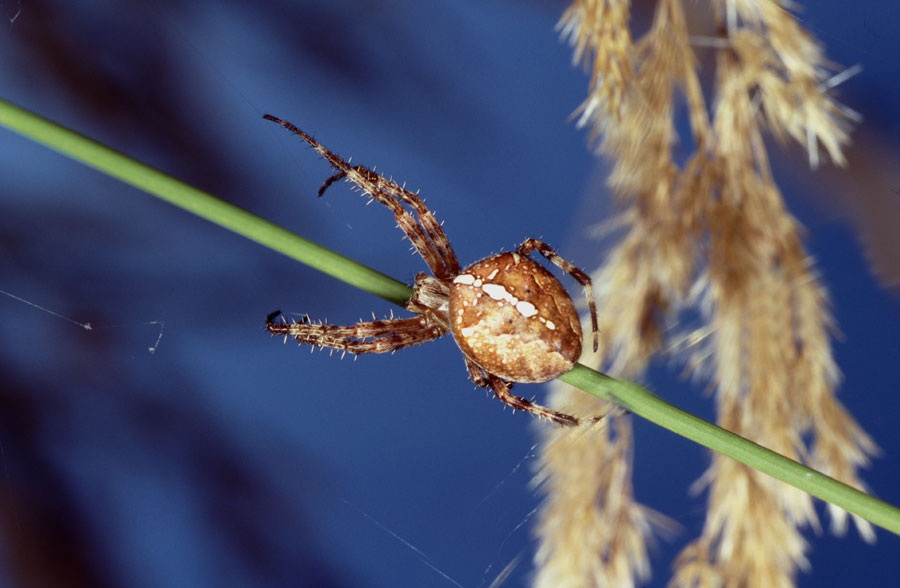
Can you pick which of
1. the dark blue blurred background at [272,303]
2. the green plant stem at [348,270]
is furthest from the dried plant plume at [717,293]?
the green plant stem at [348,270]

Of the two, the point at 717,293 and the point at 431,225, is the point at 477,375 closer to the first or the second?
the point at 431,225

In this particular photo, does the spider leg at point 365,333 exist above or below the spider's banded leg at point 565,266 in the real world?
below

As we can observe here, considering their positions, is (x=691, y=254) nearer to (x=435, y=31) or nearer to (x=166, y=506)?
(x=435, y=31)

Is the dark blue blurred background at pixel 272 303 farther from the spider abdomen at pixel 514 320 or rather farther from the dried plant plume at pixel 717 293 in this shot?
the spider abdomen at pixel 514 320

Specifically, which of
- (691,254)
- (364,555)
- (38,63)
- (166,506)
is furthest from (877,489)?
(38,63)

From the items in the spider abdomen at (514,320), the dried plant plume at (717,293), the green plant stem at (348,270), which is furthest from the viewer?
the dried plant plume at (717,293)

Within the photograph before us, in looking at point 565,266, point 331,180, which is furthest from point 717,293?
point 331,180
